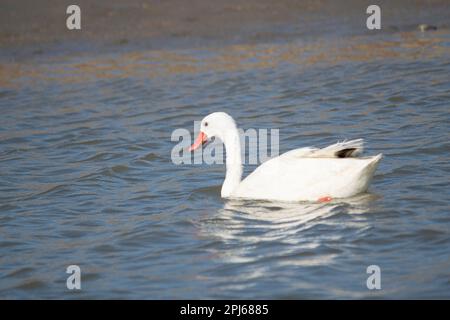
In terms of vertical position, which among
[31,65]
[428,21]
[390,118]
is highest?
[428,21]

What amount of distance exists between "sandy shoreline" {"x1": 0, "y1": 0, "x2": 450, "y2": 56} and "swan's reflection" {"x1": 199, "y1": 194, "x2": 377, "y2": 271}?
29.1 feet

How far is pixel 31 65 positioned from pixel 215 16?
4.19 meters

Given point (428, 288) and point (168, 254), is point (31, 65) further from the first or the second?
point (428, 288)

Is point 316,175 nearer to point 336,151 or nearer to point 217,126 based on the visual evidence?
point 336,151

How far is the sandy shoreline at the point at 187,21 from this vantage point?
16.7 m

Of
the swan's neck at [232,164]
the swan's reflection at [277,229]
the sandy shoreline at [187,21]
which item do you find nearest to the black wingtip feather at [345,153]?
the swan's reflection at [277,229]

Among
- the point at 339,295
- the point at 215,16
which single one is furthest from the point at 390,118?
the point at 215,16

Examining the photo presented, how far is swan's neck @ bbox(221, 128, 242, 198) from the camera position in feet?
28.4

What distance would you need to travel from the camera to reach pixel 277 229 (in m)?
7.40

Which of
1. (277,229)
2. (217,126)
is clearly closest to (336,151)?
(277,229)

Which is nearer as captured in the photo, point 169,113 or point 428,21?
point 169,113

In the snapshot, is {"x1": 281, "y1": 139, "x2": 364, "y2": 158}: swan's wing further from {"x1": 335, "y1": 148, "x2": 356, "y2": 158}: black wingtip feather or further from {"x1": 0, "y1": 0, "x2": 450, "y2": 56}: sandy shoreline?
{"x1": 0, "y1": 0, "x2": 450, "y2": 56}: sandy shoreline

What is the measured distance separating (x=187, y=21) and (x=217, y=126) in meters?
9.09

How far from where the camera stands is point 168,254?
7.12 meters
